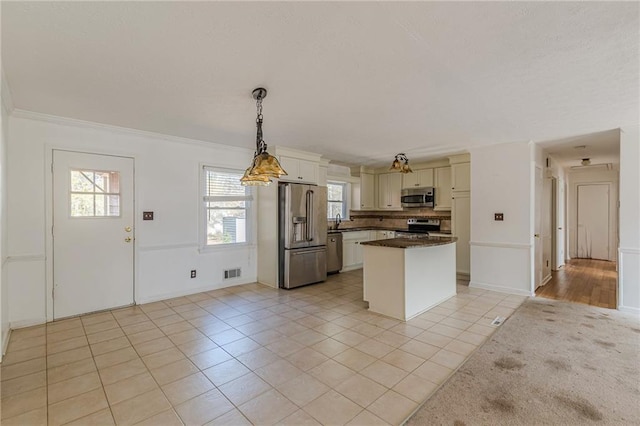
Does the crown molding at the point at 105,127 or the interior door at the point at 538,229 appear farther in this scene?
the interior door at the point at 538,229

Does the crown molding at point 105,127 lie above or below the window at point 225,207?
above

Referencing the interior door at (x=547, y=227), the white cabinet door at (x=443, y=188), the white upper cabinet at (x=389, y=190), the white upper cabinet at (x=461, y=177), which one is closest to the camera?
the interior door at (x=547, y=227)

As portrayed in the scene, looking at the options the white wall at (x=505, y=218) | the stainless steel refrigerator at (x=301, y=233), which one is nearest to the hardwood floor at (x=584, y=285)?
the white wall at (x=505, y=218)

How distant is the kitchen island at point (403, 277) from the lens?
3.58 m

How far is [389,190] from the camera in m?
7.13

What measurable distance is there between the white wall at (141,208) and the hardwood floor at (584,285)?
16.5ft

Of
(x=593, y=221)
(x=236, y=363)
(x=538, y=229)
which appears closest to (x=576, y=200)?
(x=593, y=221)

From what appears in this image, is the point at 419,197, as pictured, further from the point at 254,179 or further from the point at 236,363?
the point at 236,363

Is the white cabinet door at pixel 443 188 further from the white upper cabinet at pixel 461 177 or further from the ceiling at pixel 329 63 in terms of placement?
the ceiling at pixel 329 63

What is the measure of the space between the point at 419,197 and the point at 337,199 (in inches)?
73.7

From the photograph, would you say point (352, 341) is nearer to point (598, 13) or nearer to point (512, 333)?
point (512, 333)

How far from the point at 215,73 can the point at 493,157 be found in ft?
14.5

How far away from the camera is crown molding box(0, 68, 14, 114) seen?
2.50 m

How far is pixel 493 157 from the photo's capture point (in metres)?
4.89
